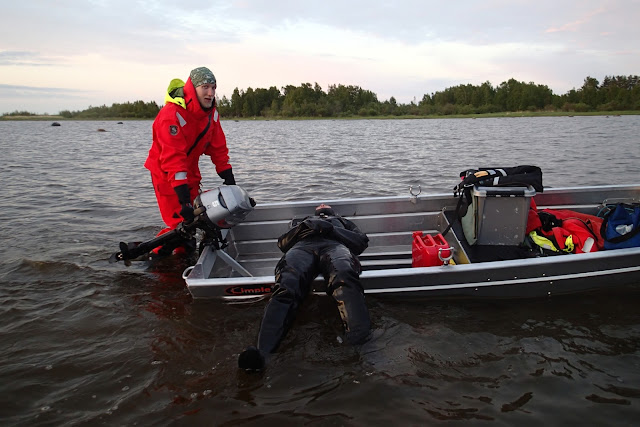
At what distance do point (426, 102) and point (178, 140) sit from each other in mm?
103684

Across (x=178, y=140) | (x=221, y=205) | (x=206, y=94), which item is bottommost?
(x=221, y=205)

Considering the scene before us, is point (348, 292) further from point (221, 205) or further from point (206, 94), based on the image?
point (206, 94)

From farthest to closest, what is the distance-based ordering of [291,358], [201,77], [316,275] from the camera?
[201,77]
[316,275]
[291,358]

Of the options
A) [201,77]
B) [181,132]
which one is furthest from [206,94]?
[181,132]

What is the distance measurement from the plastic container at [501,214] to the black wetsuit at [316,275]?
1.67 metres

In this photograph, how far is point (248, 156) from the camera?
19.3 m

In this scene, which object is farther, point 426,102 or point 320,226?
point 426,102

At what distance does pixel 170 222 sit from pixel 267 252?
1277 mm

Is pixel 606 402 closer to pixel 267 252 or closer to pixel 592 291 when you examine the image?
pixel 592 291

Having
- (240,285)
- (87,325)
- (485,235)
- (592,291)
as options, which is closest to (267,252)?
(240,285)

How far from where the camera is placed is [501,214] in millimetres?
4746

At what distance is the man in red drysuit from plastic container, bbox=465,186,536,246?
307 cm

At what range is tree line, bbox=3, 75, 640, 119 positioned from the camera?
252ft

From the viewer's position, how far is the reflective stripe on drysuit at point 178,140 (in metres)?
4.27
